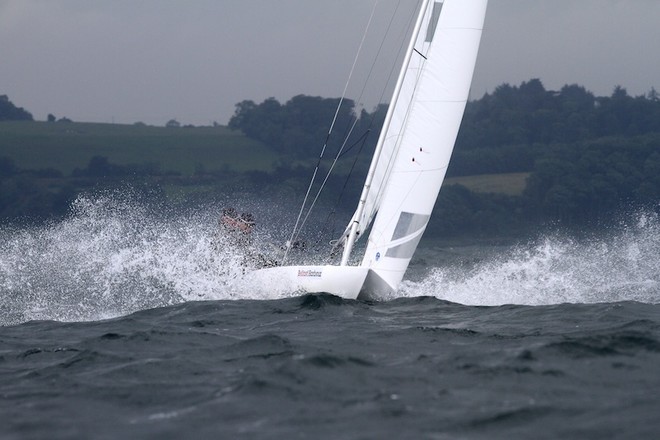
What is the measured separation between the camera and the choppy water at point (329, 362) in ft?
22.8

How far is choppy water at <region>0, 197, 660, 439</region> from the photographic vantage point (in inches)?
274

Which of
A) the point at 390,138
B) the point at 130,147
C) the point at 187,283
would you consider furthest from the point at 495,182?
the point at 187,283

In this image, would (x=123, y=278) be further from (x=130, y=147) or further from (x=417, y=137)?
(x=130, y=147)

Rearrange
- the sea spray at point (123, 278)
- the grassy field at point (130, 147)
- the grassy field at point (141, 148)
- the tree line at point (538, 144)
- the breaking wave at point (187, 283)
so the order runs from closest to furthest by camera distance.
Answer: the breaking wave at point (187, 283)
the sea spray at point (123, 278)
the tree line at point (538, 144)
the grassy field at point (141, 148)
the grassy field at point (130, 147)

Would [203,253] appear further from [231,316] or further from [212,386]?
[212,386]

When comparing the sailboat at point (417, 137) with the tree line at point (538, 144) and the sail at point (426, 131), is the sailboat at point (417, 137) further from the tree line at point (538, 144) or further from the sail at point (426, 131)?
the tree line at point (538, 144)

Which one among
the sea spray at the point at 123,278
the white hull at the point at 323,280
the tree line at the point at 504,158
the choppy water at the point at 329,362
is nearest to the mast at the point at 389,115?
the white hull at the point at 323,280

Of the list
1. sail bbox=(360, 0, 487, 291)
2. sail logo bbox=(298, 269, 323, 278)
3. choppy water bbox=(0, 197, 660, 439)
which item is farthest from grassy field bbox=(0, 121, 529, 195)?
choppy water bbox=(0, 197, 660, 439)

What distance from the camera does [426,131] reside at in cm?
1466

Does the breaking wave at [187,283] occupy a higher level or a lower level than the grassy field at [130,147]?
lower

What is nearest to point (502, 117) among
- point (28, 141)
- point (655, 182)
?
point (655, 182)

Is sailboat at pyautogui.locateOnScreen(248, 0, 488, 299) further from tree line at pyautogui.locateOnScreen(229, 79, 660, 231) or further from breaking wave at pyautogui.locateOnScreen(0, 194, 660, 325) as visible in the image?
tree line at pyautogui.locateOnScreen(229, 79, 660, 231)

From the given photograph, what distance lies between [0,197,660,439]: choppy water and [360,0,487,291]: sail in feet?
2.90

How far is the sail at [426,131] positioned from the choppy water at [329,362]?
0.88m
